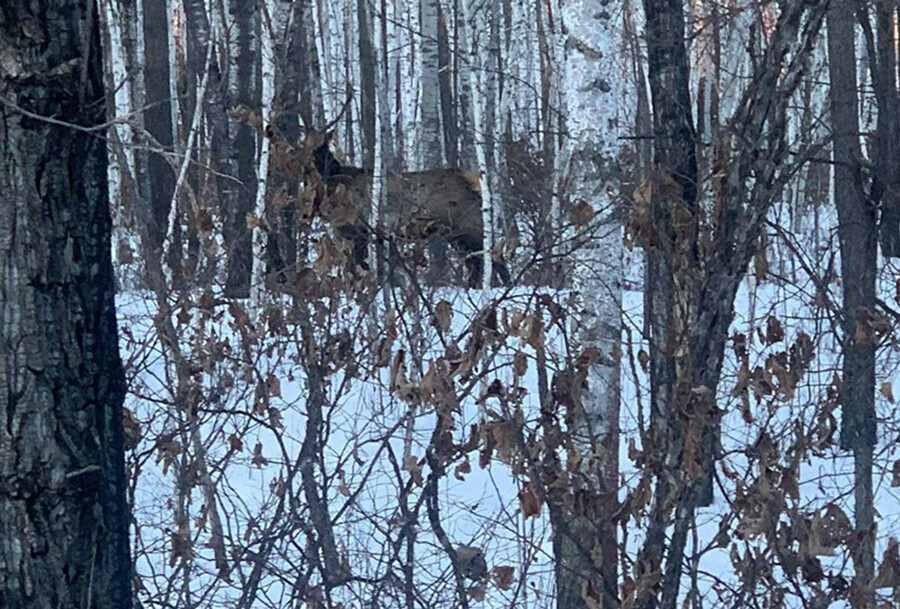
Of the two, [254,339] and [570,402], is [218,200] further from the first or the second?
[570,402]

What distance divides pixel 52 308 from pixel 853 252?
17.9 feet

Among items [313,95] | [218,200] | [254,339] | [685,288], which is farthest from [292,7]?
Result: [685,288]

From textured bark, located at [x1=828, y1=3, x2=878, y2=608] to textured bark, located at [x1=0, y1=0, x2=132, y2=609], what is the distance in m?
3.28

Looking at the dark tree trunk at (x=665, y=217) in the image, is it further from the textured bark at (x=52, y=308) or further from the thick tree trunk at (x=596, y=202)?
the textured bark at (x=52, y=308)

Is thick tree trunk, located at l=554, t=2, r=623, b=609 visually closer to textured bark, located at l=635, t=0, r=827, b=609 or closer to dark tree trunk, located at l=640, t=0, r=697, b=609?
dark tree trunk, located at l=640, t=0, r=697, b=609

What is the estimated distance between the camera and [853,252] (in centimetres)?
771

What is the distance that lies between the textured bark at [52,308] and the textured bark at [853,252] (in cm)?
328

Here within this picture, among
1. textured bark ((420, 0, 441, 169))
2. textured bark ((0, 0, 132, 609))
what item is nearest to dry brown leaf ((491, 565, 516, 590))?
textured bark ((0, 0, 132, 609))

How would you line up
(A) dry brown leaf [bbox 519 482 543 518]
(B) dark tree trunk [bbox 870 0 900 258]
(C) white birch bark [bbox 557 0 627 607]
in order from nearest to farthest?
(A) dry brown leaf [bbox 519 482 543 518] → (C) white birch bark [bbox 557 0 627 607] → (B) dark tree trunk [bbox 870 0 900 258]

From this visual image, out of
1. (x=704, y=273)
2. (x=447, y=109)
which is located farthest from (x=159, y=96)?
(x=704, y=273)

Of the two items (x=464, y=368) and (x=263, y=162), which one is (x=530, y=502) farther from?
(x=263, y=162)

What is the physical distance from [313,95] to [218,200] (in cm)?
227

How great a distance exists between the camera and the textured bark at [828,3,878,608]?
5863mm

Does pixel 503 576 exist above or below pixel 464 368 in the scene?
below
